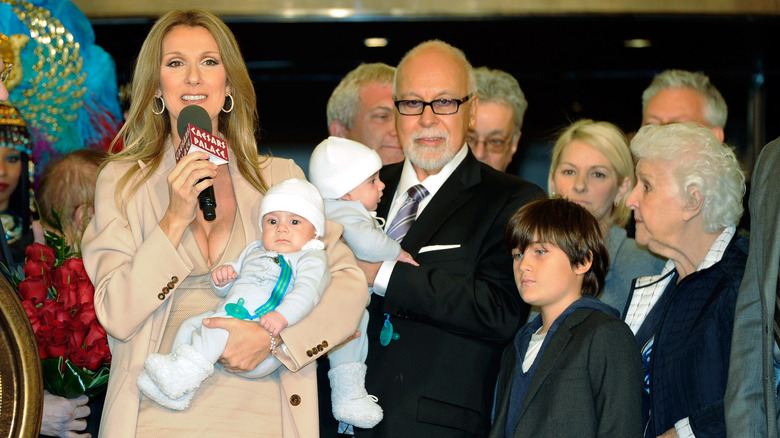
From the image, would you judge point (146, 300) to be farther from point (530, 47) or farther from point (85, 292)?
point (530, 47)

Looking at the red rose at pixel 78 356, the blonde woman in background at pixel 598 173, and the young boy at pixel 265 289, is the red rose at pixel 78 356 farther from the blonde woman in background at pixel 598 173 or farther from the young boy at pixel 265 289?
the blonde woman in background at pixel 598 173

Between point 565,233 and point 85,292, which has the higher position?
point 565,233

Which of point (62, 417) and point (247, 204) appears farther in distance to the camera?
point (62, 417)

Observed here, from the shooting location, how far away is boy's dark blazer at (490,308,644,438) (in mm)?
2623

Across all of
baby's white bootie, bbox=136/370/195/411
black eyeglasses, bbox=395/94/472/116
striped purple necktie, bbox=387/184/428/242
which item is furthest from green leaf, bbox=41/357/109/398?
black eyeglasses, bbox=395/94/472/116

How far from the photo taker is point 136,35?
17.3 ft

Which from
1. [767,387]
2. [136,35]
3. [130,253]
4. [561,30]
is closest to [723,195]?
[767,387]

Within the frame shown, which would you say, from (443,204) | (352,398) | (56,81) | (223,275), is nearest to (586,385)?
(352,398)

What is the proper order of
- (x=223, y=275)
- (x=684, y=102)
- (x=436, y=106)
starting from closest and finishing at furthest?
1. (x=223, y=275)
2. (x=436, y=106)
3. (x=684, y=102)

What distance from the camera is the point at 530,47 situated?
5.43 meters

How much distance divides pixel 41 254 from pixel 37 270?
0.18 feet

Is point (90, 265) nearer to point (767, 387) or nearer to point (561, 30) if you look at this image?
point (767, 387)

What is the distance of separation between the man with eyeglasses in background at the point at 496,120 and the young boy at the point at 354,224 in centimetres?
136

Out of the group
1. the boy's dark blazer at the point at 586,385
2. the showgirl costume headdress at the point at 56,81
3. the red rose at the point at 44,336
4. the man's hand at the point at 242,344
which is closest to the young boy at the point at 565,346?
the boy's dark blazer at the point at 586,385
